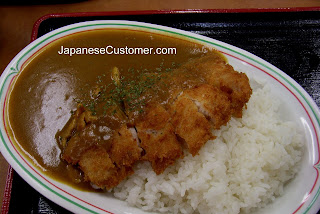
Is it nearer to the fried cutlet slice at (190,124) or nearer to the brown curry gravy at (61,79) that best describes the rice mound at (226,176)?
the fried cutlet slice at (190,124)

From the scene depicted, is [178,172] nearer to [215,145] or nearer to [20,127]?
[215,145]

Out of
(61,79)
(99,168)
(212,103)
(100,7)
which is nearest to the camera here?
(99,168)

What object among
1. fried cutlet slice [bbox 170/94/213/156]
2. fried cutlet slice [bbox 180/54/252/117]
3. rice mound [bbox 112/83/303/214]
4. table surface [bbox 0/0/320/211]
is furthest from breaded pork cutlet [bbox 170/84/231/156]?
table surface [bbox 0/0/320/211]

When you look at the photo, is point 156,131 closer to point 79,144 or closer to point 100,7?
point 79,144

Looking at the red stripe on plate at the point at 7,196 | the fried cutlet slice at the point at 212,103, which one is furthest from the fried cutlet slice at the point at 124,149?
the red stripe on plate at the point at 7,196

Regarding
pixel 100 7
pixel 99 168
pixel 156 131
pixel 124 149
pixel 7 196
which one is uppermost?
pixel 100 7

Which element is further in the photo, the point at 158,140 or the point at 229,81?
the point at 229,81

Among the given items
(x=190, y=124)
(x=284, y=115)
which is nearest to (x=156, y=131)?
(x=190, y=124)
